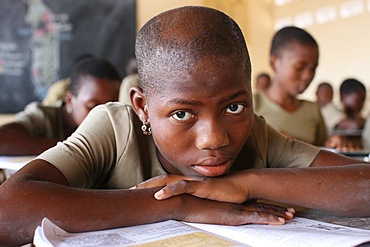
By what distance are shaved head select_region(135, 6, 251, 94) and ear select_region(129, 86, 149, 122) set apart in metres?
0.05

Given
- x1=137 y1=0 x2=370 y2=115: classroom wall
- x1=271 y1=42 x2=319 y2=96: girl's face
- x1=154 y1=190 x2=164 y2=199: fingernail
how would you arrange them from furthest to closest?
x1=137 y1=0 x2=370 y2=115: classroom wall < x1=271 y1=42 x2=319 y2=96: girl's face < x1=154 y1=190 x2=164 y2=199: fingernail

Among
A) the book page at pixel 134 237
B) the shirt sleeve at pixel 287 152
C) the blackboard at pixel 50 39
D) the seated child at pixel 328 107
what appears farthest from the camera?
the seated child at pixel 328 107

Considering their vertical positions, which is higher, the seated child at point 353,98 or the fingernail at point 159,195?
the fingernail at point 159,195

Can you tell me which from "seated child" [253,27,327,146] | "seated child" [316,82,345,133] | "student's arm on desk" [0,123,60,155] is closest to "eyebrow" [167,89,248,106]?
"student's arm on desk" [0,123,60,155]

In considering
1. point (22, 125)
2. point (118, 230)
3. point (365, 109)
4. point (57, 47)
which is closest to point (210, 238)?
point (118, 230)

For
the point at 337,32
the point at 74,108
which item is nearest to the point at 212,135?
the point at 74,108

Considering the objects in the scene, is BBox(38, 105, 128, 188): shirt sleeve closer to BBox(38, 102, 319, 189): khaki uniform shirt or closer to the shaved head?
BBox(38, 102, 319, 189): khaki uniform shirt

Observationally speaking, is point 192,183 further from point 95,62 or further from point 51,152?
point 95,62

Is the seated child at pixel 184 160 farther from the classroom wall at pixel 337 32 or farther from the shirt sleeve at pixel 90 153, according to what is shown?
the classroom wall at pixel 337 32

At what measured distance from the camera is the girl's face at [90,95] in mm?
1965

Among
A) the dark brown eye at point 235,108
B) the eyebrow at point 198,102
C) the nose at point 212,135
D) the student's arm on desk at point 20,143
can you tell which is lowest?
the student's arm on desk at point 20,143

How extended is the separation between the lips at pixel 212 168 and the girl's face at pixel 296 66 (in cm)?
145

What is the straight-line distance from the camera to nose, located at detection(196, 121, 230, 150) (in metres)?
0.77

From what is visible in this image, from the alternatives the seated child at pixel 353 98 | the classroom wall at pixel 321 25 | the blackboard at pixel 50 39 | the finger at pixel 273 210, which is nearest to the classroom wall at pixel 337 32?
the classroom wall at pixel 321 25
